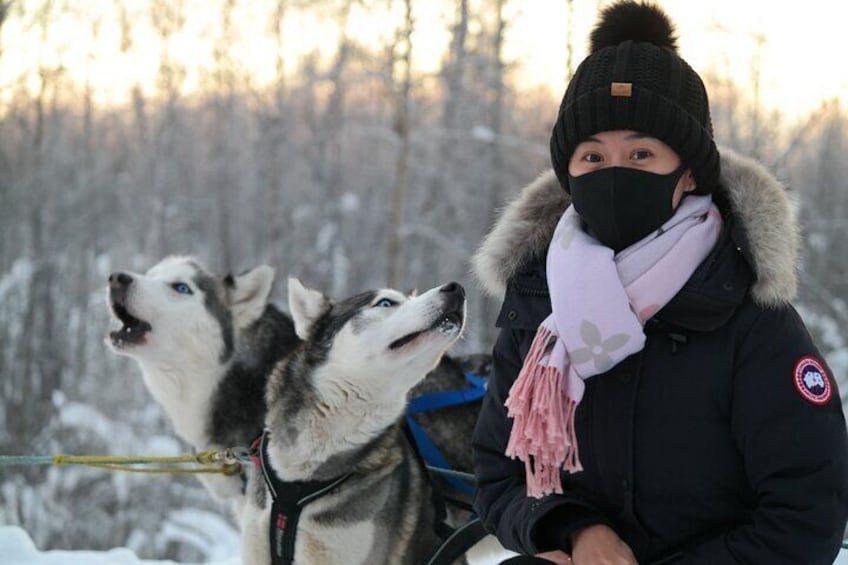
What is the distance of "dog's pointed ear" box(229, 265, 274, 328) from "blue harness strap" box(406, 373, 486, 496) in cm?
119

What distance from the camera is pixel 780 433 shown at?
1697mm

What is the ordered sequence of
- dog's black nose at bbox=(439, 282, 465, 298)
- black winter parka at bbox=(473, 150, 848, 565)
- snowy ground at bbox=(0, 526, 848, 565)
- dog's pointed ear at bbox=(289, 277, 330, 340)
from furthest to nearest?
snowy ground at bbox=(0, 526, 848, 565)
dog's pointed ear at bbox=(289, 277, 330, 340)
dog's black nose at bbox=(439, 282, 465, 298)
black winter parka at bbox=(473, 150, 848, 565)

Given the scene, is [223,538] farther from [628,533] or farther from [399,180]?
[628,533]

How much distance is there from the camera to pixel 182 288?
4.46m

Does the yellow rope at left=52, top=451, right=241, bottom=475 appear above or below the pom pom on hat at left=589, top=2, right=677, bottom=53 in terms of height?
below

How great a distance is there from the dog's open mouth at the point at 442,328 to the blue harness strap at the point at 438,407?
1.64ft

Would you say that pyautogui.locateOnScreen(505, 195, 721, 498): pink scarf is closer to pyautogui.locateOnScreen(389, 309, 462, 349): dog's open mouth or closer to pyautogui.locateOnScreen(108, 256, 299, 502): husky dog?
pyautogui.locateOnScreen(389, 309, 462, 349): dog's open mouth

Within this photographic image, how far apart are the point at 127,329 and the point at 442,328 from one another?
1923 mm

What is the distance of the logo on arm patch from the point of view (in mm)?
1709

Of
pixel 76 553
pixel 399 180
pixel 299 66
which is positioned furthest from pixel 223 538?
pixel 299 66

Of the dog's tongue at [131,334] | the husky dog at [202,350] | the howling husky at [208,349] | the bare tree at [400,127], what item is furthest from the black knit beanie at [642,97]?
the bare tree at [400,127]

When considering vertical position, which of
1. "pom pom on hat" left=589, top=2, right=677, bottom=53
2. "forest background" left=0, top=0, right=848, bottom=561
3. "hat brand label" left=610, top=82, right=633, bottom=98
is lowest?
"forest background" left=0, top=0, right=848, bottom=561

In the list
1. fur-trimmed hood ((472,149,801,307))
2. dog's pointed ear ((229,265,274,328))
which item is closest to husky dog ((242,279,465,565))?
fur-trimmed hood ((472,149,801,307))

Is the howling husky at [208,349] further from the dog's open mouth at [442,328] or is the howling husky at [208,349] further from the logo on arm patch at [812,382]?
the logo on arm patch at [812,382]
